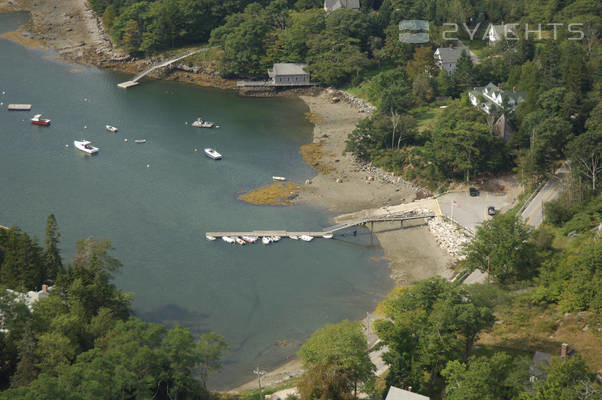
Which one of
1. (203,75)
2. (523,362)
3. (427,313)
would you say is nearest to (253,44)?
(203,75)

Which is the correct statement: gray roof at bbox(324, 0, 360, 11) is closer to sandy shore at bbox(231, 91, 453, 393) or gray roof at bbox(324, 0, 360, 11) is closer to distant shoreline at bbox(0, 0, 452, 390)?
distant shoreline at bbox(0, 0, 452, 390)

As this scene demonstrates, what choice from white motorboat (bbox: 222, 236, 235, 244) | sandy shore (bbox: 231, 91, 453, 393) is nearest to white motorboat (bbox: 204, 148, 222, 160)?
sandy shore (bbox: 231, 91, 453, 393)

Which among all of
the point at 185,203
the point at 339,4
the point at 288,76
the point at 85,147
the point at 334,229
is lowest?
the point at 334,229

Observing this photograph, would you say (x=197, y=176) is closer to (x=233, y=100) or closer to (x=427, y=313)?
(x=233, y=100)

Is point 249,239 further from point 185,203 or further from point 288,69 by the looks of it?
point 288,69

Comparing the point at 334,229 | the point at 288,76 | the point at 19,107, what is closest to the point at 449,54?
the point at 288,76
